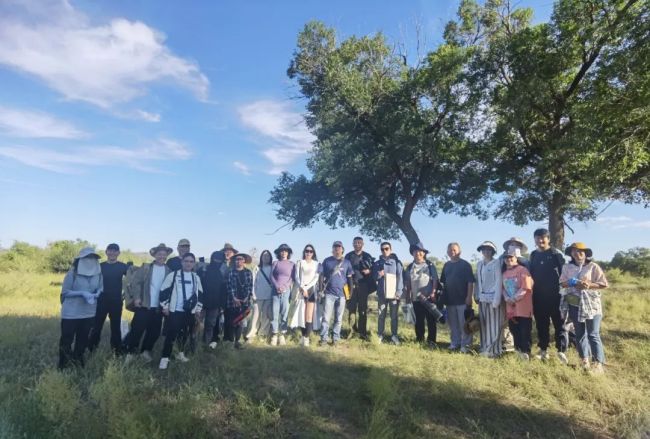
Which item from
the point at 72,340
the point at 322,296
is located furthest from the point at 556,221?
the point at 72,340

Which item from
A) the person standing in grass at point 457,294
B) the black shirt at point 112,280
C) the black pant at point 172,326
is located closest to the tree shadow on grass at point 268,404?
the black pant at point 172,326

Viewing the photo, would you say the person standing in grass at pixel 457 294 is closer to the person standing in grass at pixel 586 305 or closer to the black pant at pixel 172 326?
the person standing in grass at pixel 586 305

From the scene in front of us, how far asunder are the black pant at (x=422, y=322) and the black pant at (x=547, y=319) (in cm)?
190

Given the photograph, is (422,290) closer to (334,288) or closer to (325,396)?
(334,288)

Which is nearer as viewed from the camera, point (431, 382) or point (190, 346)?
point (431, 382)

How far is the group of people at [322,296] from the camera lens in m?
6.58

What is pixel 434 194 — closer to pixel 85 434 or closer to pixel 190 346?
pixel 190 346

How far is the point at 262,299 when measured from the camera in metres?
8.52

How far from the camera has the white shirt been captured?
22.4 feet

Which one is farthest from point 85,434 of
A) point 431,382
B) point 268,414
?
point 431,382

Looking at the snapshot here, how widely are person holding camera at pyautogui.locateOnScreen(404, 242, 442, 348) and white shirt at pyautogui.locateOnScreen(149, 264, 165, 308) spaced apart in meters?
4.65

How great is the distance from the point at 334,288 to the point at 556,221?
8.56 meters

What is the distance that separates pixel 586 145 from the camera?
382 inches

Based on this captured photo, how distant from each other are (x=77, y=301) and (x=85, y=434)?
2.55 metres
